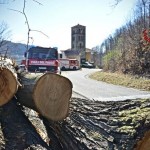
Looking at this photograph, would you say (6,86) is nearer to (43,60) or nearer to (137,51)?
(43,60)

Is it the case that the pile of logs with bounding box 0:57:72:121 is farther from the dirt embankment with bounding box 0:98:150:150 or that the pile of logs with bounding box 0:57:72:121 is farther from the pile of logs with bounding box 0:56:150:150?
the dirt embankment with bounding box 0:98:150:150

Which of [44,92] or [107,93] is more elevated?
[44,92]

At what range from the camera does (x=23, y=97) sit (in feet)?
14.4

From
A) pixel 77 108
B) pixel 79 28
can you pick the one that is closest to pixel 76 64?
pixel 77 108

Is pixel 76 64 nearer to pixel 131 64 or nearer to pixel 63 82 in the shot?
pixel 131 64

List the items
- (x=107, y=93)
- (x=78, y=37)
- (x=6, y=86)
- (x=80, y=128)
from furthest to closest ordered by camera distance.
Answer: (x=78, y=37) → (x=107, y=93) → (x=80, y=128) → (x=6, y=86)

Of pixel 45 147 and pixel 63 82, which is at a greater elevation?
pixel 63 82

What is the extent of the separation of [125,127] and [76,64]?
4736cm

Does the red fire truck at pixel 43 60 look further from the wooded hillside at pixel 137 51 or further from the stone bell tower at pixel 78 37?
the stone bell tower at pixel 78 37

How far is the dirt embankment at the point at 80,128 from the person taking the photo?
359 cm

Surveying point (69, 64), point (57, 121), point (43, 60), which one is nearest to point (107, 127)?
point (57, 121)

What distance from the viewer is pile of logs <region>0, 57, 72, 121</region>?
406cm

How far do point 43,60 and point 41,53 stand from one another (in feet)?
2.10

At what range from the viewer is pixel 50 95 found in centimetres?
414
